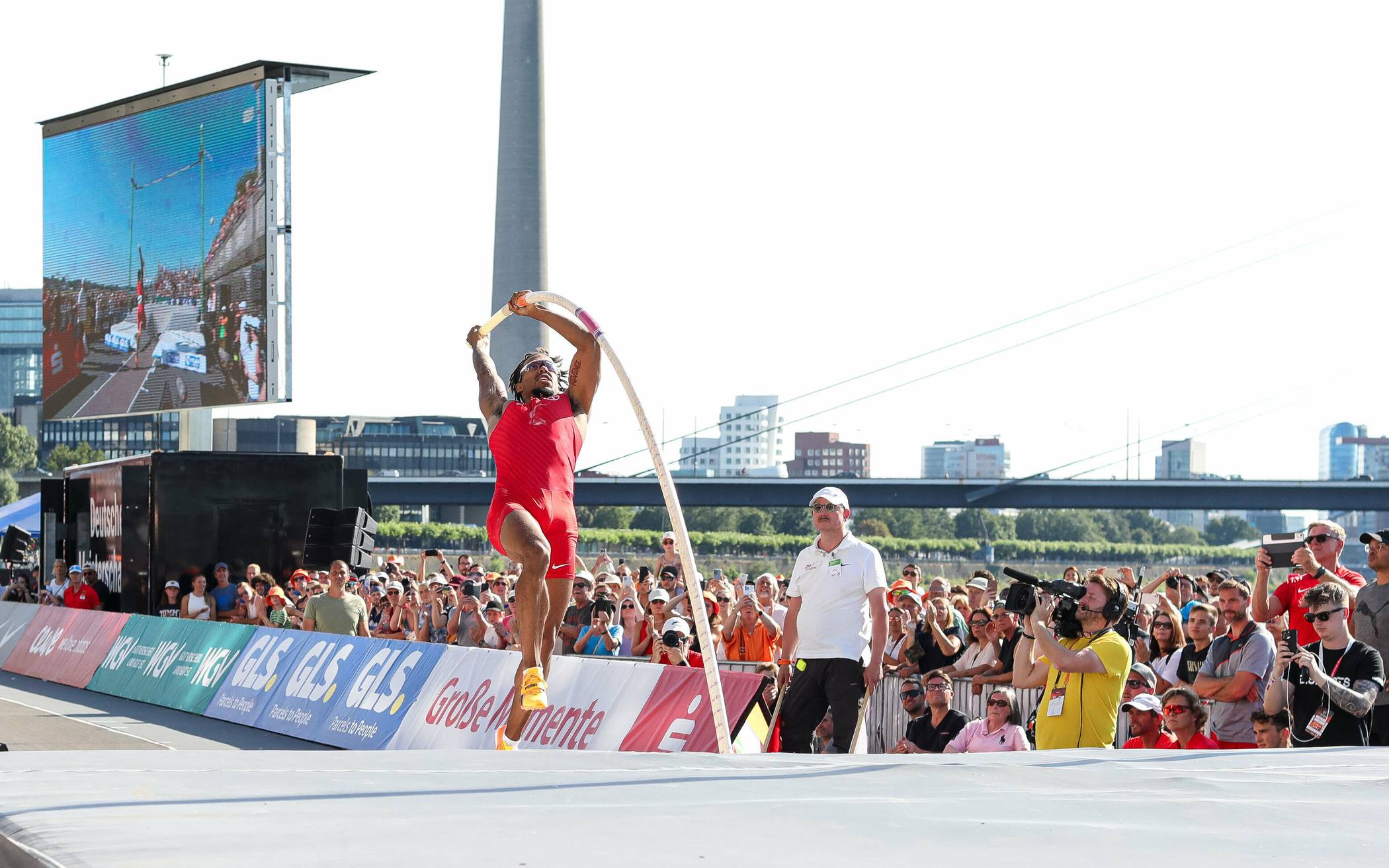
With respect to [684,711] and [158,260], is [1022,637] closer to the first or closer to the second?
[684,711]

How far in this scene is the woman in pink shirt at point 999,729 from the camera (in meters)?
10.2

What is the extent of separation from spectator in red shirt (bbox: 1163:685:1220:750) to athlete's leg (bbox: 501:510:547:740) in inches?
160

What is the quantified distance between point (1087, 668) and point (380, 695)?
8386 mm

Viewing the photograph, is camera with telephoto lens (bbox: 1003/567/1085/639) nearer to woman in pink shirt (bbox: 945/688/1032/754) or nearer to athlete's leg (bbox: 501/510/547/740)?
woman in pink shirt (bbox: 945/688/1032/754)

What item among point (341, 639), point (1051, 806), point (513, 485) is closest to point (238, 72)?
point (341, 639)

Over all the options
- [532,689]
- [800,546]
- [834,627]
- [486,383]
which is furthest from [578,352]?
[800,546]

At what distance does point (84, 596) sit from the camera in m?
23.2

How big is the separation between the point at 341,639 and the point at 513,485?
9031 millimetres

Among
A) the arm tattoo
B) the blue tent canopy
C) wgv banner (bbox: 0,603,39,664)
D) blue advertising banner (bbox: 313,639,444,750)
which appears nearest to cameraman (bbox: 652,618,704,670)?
blue advertising banner (bbox: 313,639,444,750)

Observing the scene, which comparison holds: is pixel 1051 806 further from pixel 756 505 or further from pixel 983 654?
pixel 756 505

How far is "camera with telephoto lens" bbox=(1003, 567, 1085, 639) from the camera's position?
8.32 meters

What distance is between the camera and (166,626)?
66.0 feet

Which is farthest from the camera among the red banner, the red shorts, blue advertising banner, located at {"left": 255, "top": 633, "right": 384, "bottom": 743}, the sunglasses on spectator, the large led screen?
the large led screen

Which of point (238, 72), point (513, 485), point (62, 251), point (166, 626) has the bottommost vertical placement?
point (166, 626)
